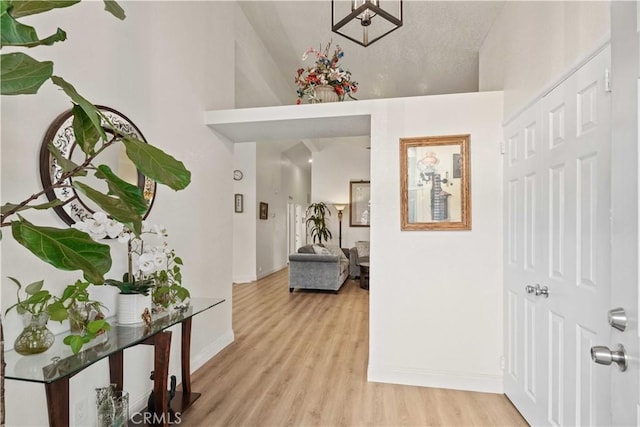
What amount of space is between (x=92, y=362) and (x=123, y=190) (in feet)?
3.00

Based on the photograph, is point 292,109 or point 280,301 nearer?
point 292,109

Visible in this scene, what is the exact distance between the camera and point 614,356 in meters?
0.85

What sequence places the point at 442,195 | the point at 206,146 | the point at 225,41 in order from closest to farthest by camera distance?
the point at 442,195 → the point at 206,146 → the point at 225,41

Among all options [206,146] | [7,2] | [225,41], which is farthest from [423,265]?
[225,41]

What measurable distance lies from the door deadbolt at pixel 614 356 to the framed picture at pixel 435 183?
1.77m

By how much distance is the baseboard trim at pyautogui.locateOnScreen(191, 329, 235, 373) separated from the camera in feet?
9.40

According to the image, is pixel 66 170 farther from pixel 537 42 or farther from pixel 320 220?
pixel 320 220

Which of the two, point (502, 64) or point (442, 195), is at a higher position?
point (502, 64)

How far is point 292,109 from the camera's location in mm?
2814

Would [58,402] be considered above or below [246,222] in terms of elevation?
below

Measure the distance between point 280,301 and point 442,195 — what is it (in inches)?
140

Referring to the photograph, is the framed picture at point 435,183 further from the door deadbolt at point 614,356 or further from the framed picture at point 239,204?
the framed picture at point 239,204

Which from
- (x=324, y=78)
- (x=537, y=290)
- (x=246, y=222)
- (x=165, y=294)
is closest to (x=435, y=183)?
(x=537, y=290)

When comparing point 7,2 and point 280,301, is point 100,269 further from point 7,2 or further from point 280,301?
point 280,301
